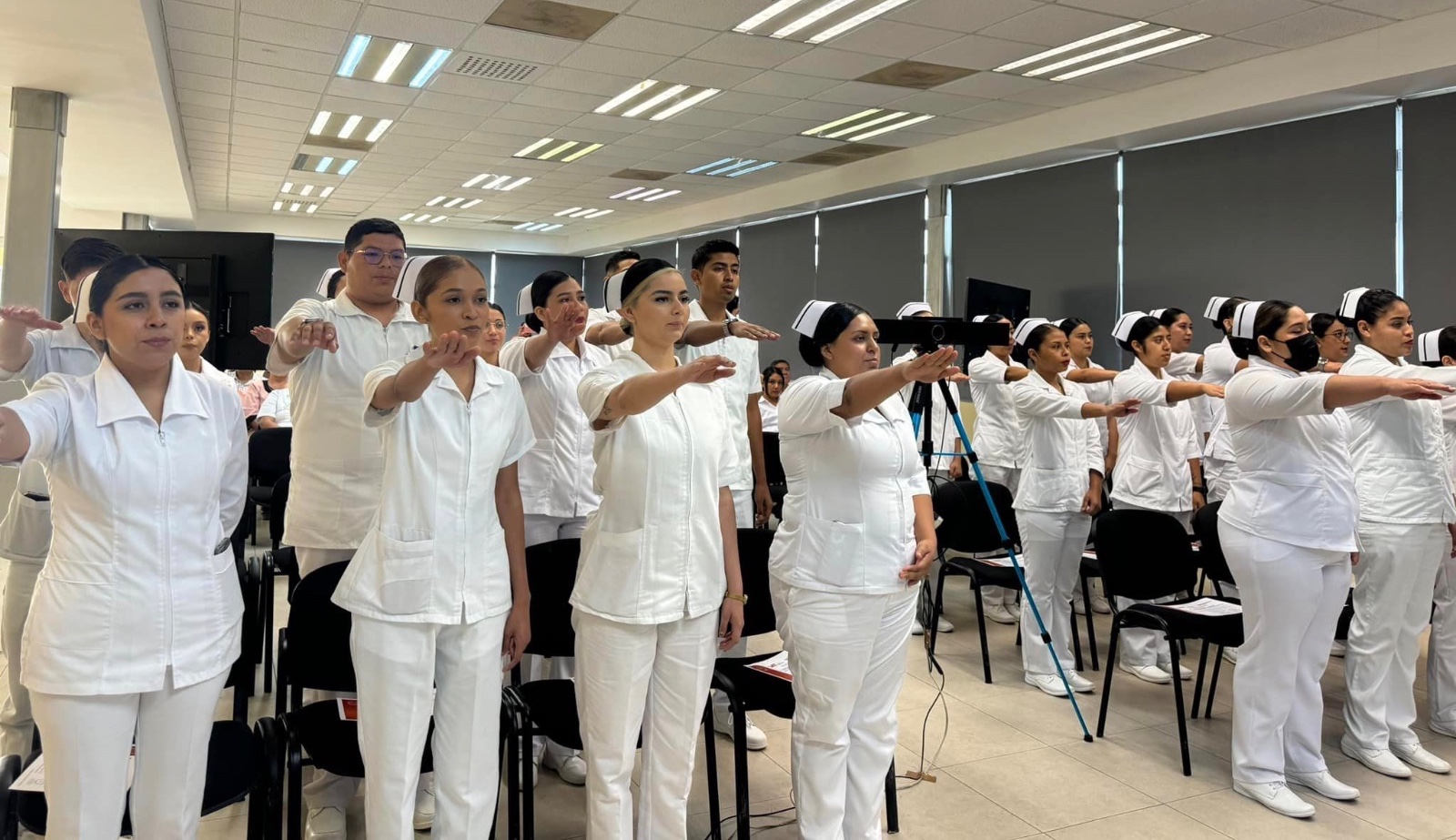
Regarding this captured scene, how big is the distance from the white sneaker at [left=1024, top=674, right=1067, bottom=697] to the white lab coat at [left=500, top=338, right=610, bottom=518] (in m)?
2.22

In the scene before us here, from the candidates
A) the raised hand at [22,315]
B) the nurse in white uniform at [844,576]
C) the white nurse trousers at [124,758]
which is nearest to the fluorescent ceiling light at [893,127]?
the nurse in white uniform at [844,576]

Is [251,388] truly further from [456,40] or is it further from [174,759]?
[174,759]

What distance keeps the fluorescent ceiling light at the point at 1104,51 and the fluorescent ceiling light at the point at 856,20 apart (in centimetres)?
165

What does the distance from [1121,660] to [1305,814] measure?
162 centimetres

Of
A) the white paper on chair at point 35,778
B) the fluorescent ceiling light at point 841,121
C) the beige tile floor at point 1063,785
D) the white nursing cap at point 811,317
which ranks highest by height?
the fluorescent ceiling light at point 841,121

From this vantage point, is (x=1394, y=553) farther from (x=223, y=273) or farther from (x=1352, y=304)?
(x=223, y=273)

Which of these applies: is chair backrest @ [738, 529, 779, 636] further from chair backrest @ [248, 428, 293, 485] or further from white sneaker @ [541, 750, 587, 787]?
chair backrest @ [248, 428, 293, 485]

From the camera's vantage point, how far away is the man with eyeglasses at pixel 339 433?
264cm

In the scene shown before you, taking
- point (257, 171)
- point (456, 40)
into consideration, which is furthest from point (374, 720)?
point (257, 171)

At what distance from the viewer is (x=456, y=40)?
6.35 m

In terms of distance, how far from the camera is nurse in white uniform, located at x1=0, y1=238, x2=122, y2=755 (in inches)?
107

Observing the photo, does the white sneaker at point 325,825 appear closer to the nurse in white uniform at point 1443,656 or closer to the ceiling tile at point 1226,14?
the nurse in white uniform at point 1443,656

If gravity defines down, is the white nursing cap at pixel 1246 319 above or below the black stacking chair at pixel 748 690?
above

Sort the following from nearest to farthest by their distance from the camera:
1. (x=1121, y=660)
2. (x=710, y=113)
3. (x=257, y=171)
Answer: (x=1121, y=660) → (x=710, y=113) → (x=257, y=171)
